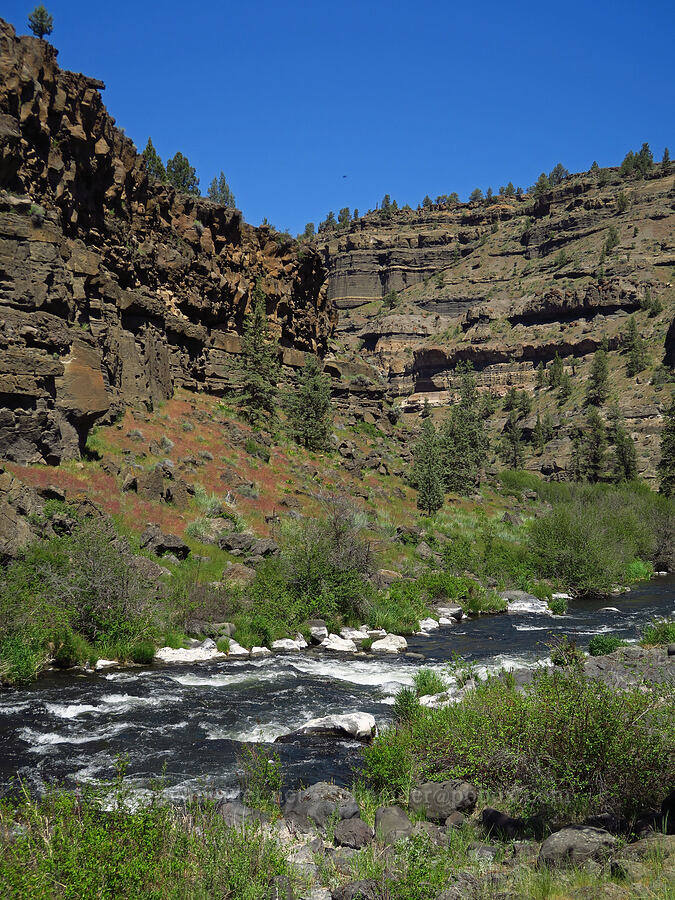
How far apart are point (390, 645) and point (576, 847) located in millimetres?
13053

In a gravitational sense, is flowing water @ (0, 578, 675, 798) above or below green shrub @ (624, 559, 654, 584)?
above

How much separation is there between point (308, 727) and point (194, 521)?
1442 centimetres

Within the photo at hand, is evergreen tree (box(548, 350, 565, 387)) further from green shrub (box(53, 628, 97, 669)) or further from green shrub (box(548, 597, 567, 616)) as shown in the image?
green shrub (box(53, 628, 97, 669))

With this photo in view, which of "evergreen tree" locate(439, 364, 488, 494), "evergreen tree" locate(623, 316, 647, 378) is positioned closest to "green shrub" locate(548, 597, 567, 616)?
"evergreen tree" locate(439, 364, 488, 494)

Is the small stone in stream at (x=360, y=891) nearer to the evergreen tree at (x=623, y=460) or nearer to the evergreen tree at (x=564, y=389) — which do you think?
the evergreen tree at (x=623, y=460)

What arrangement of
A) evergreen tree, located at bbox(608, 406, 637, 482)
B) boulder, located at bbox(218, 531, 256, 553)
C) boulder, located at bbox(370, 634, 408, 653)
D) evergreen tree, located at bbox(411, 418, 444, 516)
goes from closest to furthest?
1. boulder, located at bbox(370, 634, 408, 653)
2. boulder, located at bbox(218, 531, 256, 553)
3. evergreen tree, located at bbox(411, 418, 444, 516)
4. evergreen tree, located at bbox(608, 406, 637, 482)

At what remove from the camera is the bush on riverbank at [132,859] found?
162 inches

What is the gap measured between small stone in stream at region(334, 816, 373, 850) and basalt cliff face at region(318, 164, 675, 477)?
195 feet

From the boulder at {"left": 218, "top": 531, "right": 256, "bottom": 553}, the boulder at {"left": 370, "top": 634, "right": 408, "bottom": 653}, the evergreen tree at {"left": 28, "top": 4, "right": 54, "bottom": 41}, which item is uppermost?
the evergreen tree at {"left": 28, "top": 4, "right": 54, "bottom": 41}

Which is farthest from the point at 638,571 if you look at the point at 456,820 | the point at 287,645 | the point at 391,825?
the point at 391,825

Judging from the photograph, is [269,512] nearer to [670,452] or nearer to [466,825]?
[466,825]

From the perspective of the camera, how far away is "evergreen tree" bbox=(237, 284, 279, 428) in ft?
134

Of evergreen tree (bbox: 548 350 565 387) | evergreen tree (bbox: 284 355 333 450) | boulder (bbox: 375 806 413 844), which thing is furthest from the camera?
evergreen tree (bbox: 548 350 565 387)

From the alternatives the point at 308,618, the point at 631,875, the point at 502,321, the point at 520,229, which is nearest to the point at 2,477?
the point at 308,618
